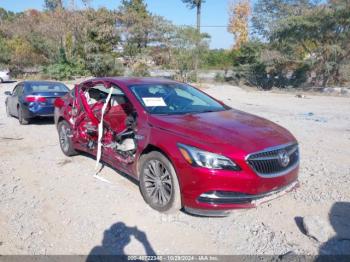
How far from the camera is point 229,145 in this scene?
11.9 ft

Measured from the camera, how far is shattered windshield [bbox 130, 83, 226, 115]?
4645 mm

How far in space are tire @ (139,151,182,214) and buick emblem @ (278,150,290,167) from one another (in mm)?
1158

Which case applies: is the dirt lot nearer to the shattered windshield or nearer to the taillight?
the shattered windshield

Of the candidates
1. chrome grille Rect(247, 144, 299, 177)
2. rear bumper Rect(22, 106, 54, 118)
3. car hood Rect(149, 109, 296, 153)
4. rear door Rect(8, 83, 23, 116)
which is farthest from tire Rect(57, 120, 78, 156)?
rear door Rect(8, 83, 23, 116)

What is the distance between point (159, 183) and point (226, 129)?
1008 millimetres

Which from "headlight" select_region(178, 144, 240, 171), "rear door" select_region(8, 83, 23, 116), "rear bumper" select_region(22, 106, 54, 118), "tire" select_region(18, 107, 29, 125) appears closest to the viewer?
"headlight" select_region(178, 144, 240, 171)

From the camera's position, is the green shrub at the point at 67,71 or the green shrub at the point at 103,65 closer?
the green shrub at the point at 103,65

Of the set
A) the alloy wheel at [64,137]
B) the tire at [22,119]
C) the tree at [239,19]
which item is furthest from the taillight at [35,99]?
the tree at [239,19]

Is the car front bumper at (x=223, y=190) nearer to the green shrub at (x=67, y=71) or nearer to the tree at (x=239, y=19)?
the green shrub at (x=67, y=71)

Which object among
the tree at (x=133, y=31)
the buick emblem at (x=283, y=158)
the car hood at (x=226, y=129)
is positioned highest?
the tree at (x=133, y=31)

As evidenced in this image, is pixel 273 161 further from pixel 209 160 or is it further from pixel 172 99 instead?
pixel 172 99

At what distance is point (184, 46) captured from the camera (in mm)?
27484

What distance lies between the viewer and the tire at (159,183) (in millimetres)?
3863

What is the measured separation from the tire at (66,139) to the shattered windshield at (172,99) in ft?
6.57
